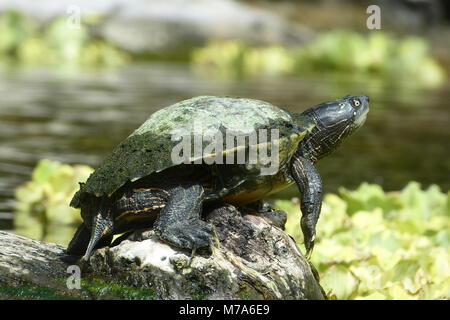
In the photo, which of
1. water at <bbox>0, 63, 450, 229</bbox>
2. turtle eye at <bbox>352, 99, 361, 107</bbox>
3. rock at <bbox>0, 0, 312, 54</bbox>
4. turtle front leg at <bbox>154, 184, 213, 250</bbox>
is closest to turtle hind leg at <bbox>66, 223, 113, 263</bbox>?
turtle front leg at <bbox>154, 184, 213, 250</bbox>

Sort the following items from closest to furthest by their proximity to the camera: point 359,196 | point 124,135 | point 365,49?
point 359,196
point 124,135
point 365,49

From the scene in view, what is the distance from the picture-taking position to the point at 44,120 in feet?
21.7

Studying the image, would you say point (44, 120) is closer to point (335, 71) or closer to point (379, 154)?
point (379, 154)

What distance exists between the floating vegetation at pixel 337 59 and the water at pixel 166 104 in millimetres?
792

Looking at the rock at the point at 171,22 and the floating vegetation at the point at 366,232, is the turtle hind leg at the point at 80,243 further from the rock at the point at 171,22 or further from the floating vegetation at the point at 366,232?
the rock at the point at 171,22

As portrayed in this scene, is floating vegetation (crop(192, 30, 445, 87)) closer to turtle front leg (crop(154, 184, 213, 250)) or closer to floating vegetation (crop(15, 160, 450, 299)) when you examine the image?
floating vegetation (crop(15, 160, 450, 299))

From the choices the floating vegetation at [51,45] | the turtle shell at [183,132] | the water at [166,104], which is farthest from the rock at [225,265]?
the floating vegetation at [51,45]

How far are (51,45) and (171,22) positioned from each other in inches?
66.3

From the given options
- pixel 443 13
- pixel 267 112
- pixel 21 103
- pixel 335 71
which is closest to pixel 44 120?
pixel 21 103

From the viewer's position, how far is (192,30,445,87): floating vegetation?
1102 cm

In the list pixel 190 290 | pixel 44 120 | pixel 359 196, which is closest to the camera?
pixel 190 290

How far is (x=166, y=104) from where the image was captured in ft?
23.7

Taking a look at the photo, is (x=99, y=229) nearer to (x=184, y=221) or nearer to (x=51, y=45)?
(x=184, y=221)

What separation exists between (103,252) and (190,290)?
0.28 m
